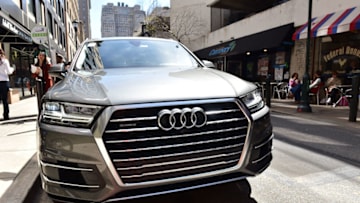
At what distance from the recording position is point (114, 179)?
1919 millimetres

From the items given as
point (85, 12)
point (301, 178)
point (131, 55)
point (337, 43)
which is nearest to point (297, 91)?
point (337, 43)

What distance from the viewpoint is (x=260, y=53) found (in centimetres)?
1703

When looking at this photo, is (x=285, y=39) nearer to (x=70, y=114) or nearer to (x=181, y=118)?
(x=181, y=118)

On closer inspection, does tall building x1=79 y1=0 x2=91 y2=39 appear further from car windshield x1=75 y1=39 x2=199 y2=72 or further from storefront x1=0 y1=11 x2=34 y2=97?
car windshield x1=75 y1=39 x2=199 y2=72

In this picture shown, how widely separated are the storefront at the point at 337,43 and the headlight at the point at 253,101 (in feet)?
28.0

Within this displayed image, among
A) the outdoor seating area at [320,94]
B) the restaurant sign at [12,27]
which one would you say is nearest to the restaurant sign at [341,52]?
the outdoor seating area at [320,94]

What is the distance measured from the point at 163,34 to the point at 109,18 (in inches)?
2145

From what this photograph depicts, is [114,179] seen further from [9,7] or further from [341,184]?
[9,7]

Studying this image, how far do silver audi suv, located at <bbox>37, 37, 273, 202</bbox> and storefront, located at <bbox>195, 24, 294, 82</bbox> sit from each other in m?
11.7

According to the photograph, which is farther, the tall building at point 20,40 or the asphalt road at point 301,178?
the tall building at point 20,40

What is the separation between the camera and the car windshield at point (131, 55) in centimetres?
330

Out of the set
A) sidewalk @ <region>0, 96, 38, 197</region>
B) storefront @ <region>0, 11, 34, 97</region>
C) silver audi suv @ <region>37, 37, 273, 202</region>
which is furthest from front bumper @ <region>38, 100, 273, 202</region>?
storefront @ <region>0, 11, 34, 97</region>

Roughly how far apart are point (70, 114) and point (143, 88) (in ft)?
1.94

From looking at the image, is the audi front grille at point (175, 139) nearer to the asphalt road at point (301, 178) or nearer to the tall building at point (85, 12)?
the asphalt road at point (301, 178)
